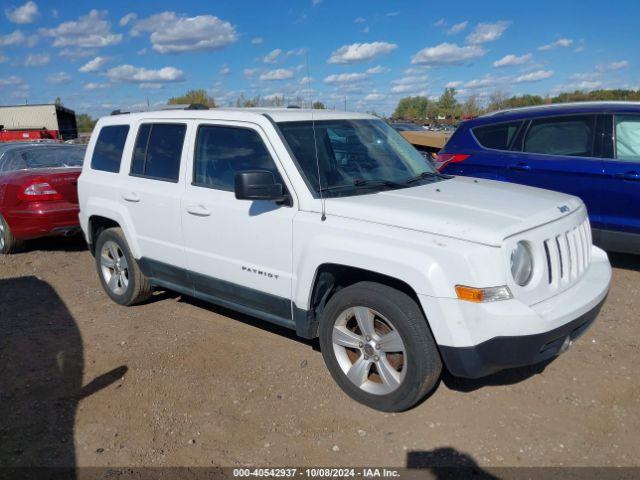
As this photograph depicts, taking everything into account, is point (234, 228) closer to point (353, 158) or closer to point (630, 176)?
point (353, 158)

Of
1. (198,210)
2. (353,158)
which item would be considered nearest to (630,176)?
(353,158)

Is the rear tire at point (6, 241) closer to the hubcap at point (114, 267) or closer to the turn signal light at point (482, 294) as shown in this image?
the hubcap at point (114, 267)

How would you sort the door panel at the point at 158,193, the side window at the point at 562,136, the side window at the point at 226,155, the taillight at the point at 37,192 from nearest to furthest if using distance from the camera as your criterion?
the side window at the point at 226,155
the door panel at the point at 158,193
the side window at the point at 562,136
the taillight at the point at 37,192

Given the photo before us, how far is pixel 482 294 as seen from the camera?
304 centimetres

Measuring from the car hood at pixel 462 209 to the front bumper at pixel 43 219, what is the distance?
5.05 m

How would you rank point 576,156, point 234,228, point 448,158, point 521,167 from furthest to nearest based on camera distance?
point 448,158, point 521,167, point 576,156, point 234,228

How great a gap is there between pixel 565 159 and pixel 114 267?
4.98 m

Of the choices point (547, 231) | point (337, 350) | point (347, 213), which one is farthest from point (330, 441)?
point (547, 231)

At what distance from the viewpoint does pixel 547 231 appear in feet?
11.2

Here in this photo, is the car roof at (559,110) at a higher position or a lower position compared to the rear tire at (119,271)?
higher

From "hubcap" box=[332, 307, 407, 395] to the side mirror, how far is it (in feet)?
3.08

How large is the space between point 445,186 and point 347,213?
1026 mm

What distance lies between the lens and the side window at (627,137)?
5.95 metres

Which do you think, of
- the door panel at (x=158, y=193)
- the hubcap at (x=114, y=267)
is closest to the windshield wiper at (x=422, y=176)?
the door panel at (x=158, y=193)
